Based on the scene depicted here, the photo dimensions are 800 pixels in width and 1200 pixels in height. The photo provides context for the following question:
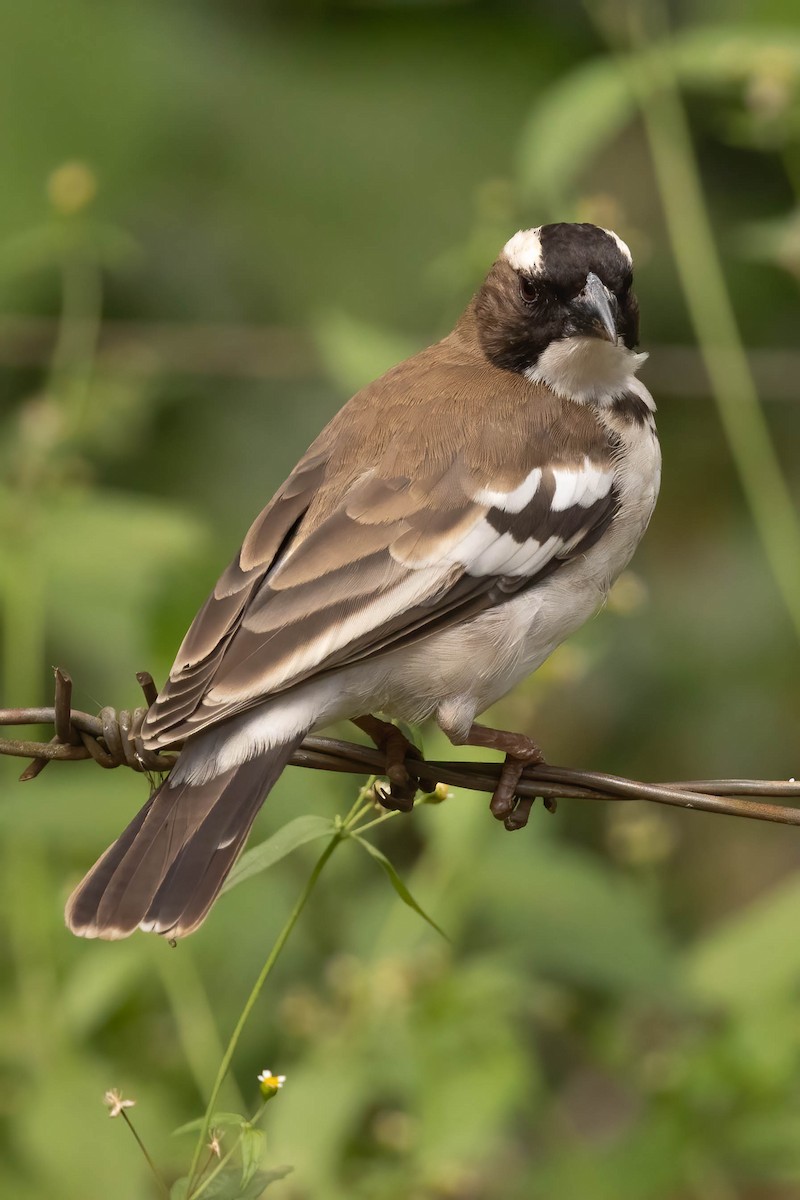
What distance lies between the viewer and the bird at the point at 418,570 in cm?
343

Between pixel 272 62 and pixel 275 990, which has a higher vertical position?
pixel 272 62

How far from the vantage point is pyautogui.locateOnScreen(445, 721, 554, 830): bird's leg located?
362 centimetres

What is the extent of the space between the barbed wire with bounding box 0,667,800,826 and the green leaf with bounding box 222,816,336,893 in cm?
24

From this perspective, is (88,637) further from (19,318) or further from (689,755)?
(689,755)

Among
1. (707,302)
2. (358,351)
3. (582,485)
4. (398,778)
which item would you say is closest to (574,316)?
(582,485)

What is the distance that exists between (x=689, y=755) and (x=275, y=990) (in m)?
3.20

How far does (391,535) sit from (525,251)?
44.9 inches

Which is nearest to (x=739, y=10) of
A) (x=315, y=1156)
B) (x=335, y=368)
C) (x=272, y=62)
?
(x=272, y=62)

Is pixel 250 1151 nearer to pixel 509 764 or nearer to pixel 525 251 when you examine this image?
pixel 509 764

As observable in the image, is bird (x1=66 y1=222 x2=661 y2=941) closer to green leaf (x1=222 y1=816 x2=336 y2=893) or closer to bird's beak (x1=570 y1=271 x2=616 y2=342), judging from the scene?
bird's beak (x1=570 y1=271 x2=616 y2=342)

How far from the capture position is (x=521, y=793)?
349 centimetres

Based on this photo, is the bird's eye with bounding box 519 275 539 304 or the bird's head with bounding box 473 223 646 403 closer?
the bird's head with bounding box 473 223 646 403

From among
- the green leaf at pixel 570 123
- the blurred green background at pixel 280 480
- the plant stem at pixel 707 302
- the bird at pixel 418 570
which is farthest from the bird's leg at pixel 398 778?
the green leaf at pixel 570 123

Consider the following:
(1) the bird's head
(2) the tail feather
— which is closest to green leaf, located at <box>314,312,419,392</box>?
(1) the bird's head
